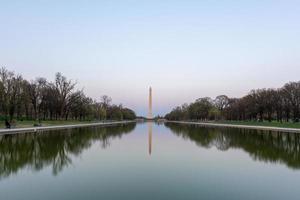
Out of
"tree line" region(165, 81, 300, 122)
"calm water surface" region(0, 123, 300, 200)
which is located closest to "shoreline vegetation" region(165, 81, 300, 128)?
"tree line" region(165, 81, 300, 122)

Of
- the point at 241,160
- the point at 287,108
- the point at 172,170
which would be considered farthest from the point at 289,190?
the point at 287,108

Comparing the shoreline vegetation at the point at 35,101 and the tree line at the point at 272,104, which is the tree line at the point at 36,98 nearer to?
the shoreline vegetation at the point at 35,101

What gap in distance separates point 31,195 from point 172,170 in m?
5.36

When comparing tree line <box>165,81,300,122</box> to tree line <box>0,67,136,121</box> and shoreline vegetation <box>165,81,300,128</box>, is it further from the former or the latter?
tree line <box>0,67,136,121</box>

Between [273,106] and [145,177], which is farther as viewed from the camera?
[273,106]

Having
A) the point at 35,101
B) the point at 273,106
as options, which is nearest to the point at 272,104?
the point at 273,106

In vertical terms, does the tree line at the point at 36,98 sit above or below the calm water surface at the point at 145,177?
above

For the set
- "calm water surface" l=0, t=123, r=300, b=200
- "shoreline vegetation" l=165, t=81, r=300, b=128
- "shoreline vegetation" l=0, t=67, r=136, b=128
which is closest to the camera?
"calm water surface" l=0, t=123, r=300, b=200

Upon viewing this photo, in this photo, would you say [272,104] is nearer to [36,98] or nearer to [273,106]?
[273,106]

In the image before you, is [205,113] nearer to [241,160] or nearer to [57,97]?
[57,97]

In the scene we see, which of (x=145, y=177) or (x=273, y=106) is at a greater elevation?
(x=273, y=106)

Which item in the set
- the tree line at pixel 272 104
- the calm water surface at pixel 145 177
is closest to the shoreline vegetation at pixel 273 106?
the tree line at pixel 272 104

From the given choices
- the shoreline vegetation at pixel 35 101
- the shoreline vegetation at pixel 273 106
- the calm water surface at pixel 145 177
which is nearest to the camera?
the calm water surface at pixel 145 177

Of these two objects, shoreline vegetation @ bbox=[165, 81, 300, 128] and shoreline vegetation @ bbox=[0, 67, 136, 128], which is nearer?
shoreline vegetation @ bbox=[0, 67, 136, 128]
